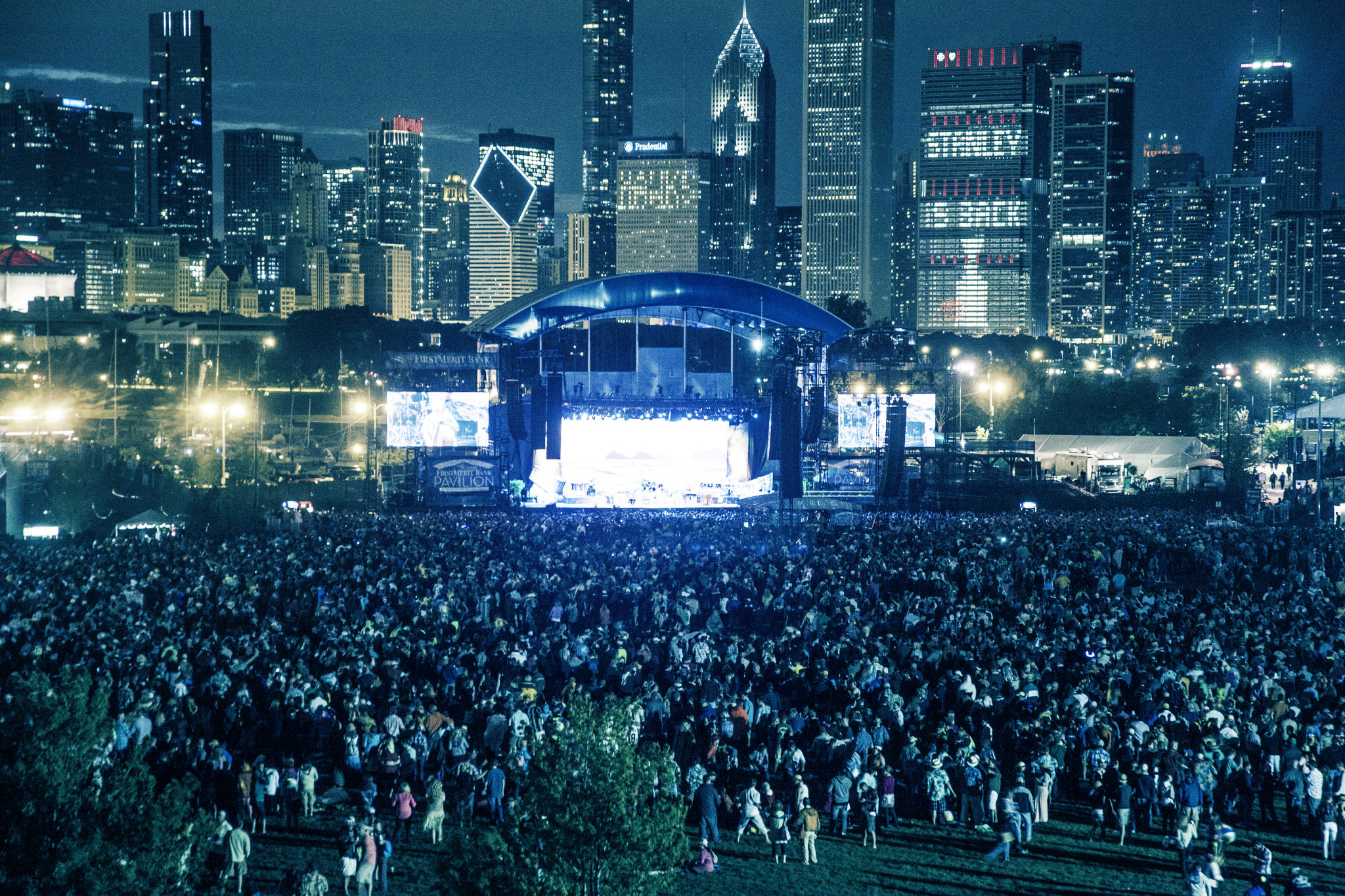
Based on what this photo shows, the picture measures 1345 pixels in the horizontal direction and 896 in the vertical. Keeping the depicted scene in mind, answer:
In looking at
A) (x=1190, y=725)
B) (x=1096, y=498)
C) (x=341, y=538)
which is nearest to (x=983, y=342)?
(x=1096, y=498)

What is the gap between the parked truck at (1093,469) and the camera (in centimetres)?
4812

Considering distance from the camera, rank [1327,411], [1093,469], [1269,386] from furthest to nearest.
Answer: [1269,386]
[1093,469]
[1327,411]

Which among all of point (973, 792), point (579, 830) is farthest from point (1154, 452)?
point (579, 830)

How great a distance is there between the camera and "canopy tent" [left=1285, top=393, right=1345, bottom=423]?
4231 centimetres

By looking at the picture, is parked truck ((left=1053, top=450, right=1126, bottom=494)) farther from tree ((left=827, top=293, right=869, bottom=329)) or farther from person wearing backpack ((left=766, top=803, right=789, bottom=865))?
tree ((left=827, top=293, right=869, bottom=329))

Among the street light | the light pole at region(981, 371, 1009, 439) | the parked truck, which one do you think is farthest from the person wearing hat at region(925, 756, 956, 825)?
the street light

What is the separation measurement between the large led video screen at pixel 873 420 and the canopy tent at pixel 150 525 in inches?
903

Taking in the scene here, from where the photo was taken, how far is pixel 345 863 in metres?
11.2

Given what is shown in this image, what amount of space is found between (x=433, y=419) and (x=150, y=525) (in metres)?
13.5

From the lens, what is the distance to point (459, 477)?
1646 inches

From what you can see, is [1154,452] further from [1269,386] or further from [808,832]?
[1269,386]

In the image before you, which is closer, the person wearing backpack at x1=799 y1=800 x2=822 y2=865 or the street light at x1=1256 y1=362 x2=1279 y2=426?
the person wearing backpack at x1=799 y1=800 x2=822 y2=865

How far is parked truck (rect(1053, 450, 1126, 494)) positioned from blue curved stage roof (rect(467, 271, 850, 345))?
37.6 feet

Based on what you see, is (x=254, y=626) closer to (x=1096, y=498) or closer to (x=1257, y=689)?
(x=1257, y=689)
